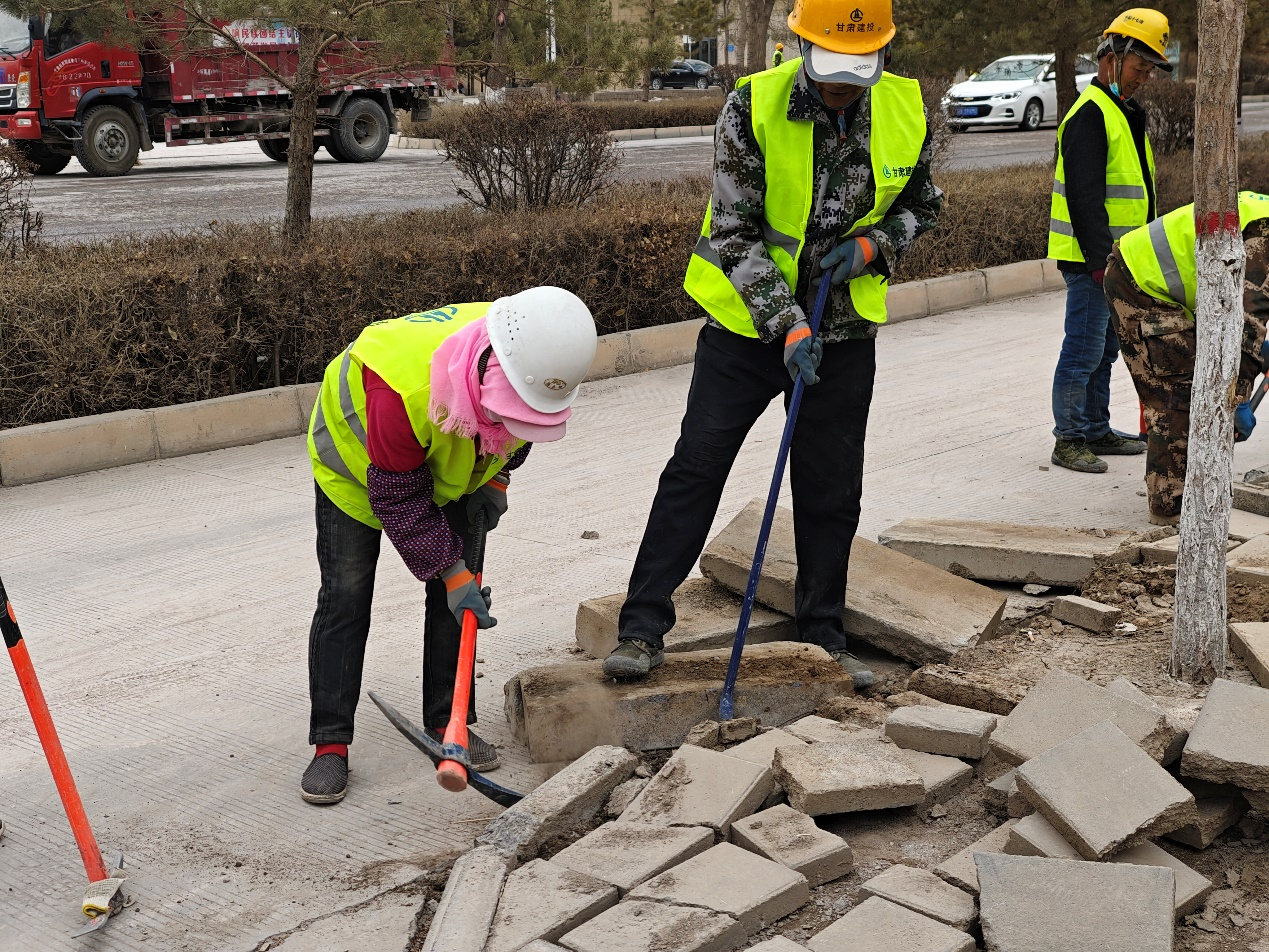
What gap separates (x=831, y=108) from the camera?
3.68 m

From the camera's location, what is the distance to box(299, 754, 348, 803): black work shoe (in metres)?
3.46

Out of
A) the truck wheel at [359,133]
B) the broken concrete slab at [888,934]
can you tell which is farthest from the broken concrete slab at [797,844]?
the truck wheel at [359,133]

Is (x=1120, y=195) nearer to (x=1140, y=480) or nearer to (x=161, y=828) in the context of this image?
(x=1140, y=480)

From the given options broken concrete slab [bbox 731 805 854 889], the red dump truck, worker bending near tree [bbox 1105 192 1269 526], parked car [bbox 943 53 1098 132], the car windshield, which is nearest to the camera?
broken concrete slab [bbox 731 805 854 889]

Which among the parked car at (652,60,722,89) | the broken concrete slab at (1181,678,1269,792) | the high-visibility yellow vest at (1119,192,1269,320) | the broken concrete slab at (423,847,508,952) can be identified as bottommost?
the broken concrete slab at (423,847,508,952)

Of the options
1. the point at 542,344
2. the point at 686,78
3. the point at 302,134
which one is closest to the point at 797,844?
the point at 542,344

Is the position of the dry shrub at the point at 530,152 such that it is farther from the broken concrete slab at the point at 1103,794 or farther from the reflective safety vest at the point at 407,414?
the broken concrete slab at the point at 1103,794

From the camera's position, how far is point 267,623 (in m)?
4.68

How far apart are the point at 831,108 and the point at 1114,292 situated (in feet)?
7.46

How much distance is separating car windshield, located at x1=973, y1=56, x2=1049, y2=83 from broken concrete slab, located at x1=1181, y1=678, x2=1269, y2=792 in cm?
2709

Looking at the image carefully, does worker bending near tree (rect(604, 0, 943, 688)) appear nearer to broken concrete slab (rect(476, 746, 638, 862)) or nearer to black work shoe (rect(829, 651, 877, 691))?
black work shoe (rect(829, 651, 877, 691))

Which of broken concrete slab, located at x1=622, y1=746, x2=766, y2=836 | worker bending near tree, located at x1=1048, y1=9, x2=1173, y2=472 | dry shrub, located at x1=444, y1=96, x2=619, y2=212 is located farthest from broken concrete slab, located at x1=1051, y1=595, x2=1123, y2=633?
dry shrub, located at x1=444, y1=96, x2=619, y2=212

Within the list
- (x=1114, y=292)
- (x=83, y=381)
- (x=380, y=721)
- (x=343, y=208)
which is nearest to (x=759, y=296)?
(x=380, y=721)

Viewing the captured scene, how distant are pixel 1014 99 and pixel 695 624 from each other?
25.7m
